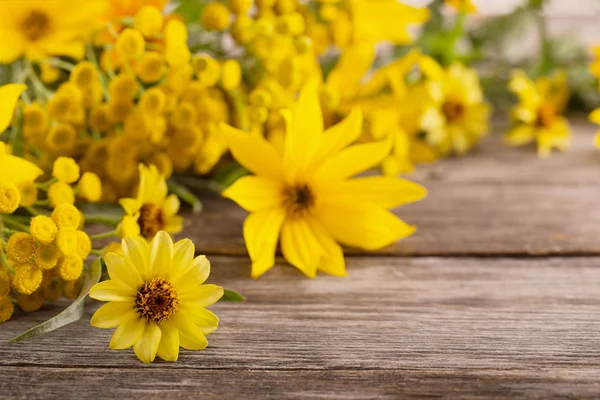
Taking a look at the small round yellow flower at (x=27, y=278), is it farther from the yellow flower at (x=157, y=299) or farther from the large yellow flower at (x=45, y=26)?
the large yellow flower at (x=45, y=26)

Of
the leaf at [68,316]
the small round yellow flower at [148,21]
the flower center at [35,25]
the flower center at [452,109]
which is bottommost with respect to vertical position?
the leaf at [68,316]

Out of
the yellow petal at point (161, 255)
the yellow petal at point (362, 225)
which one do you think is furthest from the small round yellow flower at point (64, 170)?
the yellow petal at point (362, 225)

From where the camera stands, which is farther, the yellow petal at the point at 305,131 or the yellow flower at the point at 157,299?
the yellow petal at the point at 305,131

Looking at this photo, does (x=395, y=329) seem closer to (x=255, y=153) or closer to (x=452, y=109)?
(x=255, y=153)

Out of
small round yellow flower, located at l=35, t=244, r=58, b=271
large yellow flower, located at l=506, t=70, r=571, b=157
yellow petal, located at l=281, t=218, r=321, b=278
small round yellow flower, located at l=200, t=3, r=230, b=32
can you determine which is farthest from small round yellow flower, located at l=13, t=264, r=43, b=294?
large yellow flower, located at l=506, t=70, r=571, b=157

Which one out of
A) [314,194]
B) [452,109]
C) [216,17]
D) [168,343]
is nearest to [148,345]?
[168,343]
